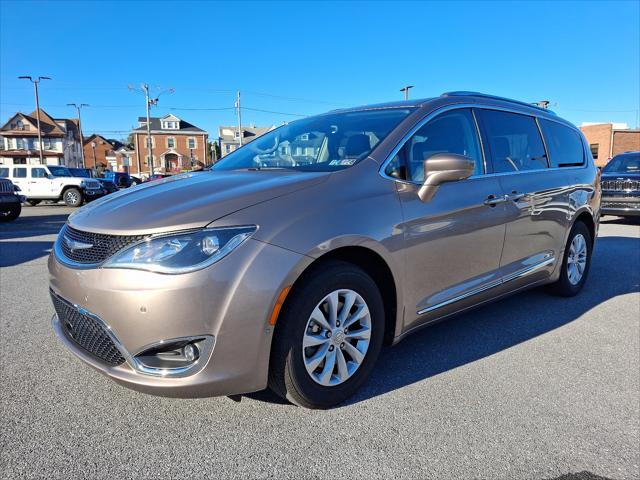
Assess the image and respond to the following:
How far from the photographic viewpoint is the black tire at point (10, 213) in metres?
12.2

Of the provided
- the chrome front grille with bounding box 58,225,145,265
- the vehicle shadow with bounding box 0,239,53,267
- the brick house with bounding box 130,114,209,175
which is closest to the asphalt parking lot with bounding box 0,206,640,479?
the chrome front grille with bounding box 58,225,145,265

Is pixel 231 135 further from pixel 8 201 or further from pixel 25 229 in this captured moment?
pixel 25 229

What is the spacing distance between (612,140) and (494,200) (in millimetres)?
42876

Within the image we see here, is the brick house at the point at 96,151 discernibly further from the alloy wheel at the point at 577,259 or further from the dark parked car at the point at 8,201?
the alloy wheel at the point at 577,259

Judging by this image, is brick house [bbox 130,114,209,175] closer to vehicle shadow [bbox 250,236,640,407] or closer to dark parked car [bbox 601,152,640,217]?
dark parked car [bbox 601,152,640,217]

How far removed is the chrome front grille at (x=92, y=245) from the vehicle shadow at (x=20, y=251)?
4.71 m

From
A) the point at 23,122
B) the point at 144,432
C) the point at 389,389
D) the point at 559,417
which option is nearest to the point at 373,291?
the point at 389,389

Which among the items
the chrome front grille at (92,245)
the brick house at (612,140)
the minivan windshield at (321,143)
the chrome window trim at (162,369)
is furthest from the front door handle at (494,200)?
the brick house at (612,140)

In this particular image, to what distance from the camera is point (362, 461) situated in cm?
209

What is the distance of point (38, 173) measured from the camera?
64.8 ft

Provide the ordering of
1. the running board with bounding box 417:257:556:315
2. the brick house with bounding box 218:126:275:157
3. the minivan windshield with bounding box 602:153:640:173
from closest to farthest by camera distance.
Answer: the running board with bounding box 417:257:556:315 < the minivan windshield with bounding box 602:153:640:173 < the brick house with bounding box 218:126:275:157

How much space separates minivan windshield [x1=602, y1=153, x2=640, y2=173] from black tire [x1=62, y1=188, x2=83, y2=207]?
19.7m

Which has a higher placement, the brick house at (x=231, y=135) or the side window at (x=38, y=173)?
the brick house at (x=231, y=135)

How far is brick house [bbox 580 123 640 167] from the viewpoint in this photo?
38.2m
